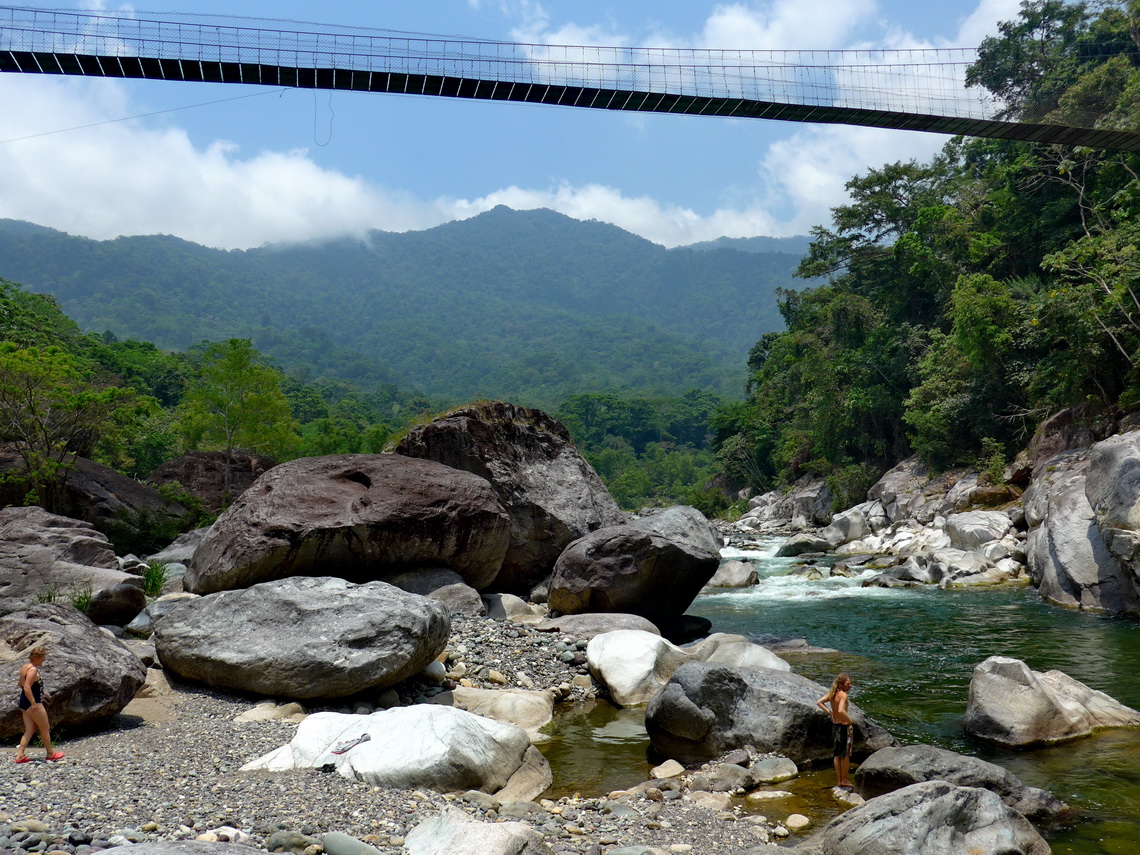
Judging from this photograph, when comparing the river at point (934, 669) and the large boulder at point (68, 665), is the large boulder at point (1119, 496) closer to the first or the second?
the river at point (934, 669)

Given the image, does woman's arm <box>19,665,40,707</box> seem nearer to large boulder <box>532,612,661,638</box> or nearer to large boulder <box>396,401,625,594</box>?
large boulder <box>532,612,661,638</box>

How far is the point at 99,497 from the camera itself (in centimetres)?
2180

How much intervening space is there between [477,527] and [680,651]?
4082 mm

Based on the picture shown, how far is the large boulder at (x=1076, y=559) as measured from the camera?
54.3 feet

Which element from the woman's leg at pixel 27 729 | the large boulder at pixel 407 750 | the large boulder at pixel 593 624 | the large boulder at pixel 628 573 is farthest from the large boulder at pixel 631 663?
the woman's leg at pixel 27 729

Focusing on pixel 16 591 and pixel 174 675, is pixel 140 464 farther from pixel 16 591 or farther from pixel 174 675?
pixel 174 675

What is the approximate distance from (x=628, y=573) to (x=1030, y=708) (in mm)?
6802

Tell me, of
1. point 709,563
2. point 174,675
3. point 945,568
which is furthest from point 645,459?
point 174,675

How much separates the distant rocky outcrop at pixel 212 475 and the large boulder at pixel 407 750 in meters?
21.1

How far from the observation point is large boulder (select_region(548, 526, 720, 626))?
1460 cm

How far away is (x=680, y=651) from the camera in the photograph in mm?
12219

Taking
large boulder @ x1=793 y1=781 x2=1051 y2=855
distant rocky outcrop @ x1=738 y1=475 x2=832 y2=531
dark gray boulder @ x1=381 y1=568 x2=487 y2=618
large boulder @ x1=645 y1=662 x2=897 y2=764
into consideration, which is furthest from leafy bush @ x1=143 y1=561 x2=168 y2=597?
distant rocky outcrop @ x1=738 y1=475 x2=832 y2=531

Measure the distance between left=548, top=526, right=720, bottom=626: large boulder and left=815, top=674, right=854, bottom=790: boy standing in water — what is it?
236 inches

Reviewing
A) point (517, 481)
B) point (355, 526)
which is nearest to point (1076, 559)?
point (517, 481)
